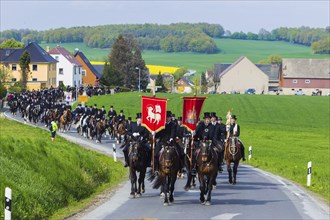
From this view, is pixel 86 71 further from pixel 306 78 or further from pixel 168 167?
pixel 168 167

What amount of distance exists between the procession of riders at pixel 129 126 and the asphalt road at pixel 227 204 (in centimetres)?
103

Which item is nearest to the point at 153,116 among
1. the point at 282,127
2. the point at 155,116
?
the point at 155,116

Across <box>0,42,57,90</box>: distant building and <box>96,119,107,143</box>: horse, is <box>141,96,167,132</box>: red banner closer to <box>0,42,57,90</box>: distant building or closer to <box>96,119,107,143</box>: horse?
<box>96,119,107,143</box>: horse

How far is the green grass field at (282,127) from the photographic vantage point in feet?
120

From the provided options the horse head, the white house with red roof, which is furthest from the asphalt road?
the white house with red roof

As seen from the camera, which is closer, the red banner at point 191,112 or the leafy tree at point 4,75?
the red banner at point 191,112

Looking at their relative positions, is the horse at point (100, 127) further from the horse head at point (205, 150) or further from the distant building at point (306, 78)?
the distant building at point (306, 78)

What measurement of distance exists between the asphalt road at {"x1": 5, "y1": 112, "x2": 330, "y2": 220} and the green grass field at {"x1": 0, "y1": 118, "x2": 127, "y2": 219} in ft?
3.05

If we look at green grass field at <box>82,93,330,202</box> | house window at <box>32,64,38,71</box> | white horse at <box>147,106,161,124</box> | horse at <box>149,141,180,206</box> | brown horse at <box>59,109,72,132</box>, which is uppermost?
house window at <box>32,64,38,71</box>

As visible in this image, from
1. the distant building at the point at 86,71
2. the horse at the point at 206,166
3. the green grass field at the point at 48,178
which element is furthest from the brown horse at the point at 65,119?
the distant building at the point at 86,71

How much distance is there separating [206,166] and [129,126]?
3061mm

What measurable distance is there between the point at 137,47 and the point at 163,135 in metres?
138

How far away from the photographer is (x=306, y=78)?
16300 cm

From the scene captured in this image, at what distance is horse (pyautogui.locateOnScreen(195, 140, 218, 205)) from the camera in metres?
21.0
